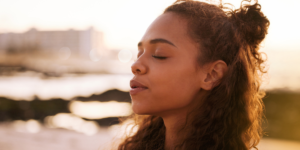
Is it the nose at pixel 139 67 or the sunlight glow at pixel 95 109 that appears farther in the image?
the sunlight glow at pixel 95 109

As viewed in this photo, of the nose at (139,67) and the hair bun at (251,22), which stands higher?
the hair bun at (251,22)

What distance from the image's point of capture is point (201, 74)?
4.15 feet

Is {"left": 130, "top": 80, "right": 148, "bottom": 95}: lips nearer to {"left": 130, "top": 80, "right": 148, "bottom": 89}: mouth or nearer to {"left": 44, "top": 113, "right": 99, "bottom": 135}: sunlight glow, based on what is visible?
{"left": 130, "top": 80, "right": 148, "bottom": 89}: mouth

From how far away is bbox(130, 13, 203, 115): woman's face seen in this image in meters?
1.23

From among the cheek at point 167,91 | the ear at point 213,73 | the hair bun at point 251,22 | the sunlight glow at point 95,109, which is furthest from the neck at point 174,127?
the sunlight glow at point 95,109

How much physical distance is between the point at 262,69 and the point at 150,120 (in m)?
0.83

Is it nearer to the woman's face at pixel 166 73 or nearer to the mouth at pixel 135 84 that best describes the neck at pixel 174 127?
the woman's face at pixel 166 73

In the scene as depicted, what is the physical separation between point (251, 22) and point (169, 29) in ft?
1.52

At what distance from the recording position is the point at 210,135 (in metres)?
1.26

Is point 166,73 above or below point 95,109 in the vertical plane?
above

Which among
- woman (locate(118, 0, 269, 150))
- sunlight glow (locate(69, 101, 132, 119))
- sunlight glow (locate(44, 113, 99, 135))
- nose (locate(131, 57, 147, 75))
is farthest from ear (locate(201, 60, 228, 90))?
sunlight glow (locate(69, 101, 132, 119))

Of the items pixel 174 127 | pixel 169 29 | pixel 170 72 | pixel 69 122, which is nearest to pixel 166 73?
pixel 170 72

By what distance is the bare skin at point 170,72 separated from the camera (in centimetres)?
123

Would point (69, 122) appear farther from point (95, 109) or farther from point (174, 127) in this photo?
point (174, 127)
